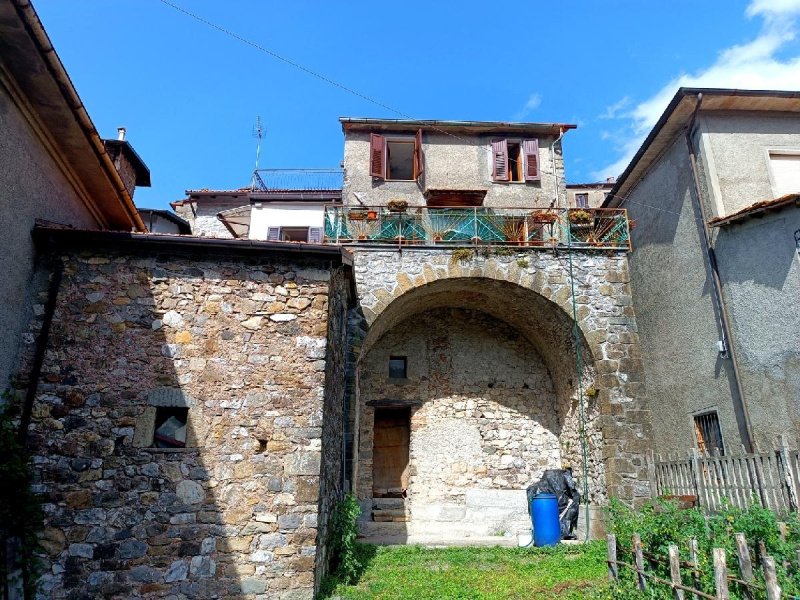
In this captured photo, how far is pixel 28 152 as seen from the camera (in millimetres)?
6051

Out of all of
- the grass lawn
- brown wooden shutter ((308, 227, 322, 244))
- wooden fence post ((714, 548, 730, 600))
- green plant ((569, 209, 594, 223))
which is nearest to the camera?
wooden fence post ((714, 548, 730, 600))

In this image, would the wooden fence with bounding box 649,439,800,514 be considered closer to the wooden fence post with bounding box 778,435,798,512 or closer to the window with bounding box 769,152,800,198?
the wooden fence post with bounding box 778,435,798,512

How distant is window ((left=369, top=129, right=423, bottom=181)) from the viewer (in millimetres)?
13812

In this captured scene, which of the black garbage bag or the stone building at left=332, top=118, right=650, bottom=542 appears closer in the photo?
the black garbage bag

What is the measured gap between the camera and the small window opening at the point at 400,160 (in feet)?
47.0

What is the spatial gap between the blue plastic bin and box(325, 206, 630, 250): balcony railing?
16.1 ft

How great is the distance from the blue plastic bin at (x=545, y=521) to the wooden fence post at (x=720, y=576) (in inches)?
236

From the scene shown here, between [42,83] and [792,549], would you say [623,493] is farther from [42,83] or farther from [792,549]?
[42,83]

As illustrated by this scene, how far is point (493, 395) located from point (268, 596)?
7931 millimetres

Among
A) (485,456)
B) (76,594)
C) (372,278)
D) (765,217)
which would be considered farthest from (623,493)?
(76,594)

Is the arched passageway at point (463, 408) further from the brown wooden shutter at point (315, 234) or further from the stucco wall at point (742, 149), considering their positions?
the brown wooden shutter at point (315, 234)

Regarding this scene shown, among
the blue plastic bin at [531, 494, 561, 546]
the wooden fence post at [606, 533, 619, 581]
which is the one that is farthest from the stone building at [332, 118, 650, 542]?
the wooden fence post at [606, 533, 619, 581]

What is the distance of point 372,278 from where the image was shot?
10797mm

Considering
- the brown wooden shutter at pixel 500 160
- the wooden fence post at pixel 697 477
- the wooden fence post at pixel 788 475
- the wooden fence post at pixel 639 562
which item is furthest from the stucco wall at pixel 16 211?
the brown wooden shutter at pixel 500 160
